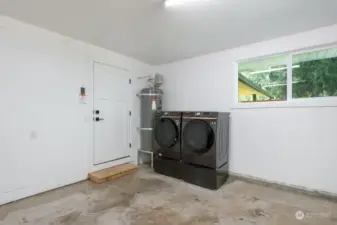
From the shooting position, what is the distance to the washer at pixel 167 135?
3.47 meters

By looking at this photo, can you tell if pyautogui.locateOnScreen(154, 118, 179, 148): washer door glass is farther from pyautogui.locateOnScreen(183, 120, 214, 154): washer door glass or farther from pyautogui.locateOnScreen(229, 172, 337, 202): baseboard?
pyautogui.locateOnScreen(229, 172, 337, 202): baseboard

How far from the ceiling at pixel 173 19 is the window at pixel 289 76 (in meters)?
0.45

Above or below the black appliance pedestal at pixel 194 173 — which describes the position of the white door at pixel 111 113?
above

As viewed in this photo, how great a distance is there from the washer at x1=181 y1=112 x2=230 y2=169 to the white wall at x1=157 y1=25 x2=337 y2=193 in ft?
1.20

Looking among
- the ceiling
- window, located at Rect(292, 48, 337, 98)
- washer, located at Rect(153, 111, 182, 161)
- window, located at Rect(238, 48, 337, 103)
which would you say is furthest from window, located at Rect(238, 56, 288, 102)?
washer, located at Rect(153, 111, 182, 161)

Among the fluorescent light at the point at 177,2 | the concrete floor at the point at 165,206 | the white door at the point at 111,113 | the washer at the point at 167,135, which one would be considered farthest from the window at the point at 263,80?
the white door at the point at 111,113

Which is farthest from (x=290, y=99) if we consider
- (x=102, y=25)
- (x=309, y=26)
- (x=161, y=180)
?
(x=102, y=25)

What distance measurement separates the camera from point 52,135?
9.66 ft

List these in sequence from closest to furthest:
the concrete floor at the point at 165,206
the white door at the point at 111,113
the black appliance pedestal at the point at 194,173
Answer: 1. the concrete floor at the point at 165,206
2. the black appliance pedestal at the point at 194,173
3. the white door at the point at 111,113

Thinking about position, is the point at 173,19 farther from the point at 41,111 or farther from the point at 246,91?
the point at 41,111

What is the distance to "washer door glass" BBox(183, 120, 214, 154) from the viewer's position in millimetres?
3053

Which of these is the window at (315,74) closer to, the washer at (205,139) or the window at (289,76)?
the window at (289,76)

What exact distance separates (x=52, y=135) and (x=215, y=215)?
2.61m

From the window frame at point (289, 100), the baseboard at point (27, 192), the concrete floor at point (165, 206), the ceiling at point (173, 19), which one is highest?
the ceiling at point (173, 19)
